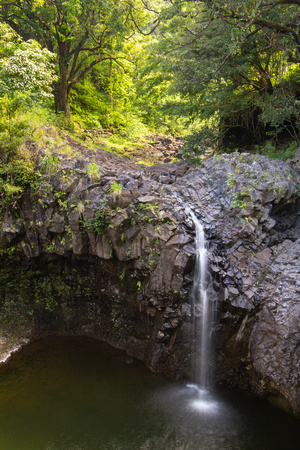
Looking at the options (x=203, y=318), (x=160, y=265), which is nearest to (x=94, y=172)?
(x=160, y=265)

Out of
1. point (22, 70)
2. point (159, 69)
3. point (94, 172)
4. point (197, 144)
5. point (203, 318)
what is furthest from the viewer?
point (197, 144)

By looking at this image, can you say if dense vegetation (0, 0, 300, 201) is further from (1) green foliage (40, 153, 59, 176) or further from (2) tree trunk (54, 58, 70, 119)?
(1) green foliage (40, 153, 59, 176)

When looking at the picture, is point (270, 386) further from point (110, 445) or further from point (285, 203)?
point (285, 203)

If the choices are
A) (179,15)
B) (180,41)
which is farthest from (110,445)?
(180,41)

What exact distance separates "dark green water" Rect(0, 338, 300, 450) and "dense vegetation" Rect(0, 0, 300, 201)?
5437mm

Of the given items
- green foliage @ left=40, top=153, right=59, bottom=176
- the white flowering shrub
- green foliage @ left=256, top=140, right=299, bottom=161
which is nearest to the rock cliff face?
green foliage @ left=40, top=153, right=59, bottom=176

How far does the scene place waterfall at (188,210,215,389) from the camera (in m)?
7.81

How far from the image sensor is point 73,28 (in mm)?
12359

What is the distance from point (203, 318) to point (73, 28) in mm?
13053

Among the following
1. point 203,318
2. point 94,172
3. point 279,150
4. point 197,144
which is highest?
point 197,144

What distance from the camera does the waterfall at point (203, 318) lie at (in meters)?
7.81

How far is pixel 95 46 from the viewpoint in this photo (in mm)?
13953

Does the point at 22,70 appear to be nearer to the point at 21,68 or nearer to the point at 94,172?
the point at 21,68

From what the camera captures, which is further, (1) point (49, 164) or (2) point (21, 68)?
(2) point (21, 68)
